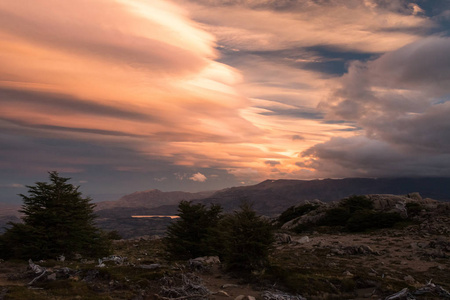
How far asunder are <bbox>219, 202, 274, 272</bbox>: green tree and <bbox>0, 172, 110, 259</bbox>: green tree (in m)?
18.4

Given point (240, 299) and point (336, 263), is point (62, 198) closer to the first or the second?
point (240, 299)

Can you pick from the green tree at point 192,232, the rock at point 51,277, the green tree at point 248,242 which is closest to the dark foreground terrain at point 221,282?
the rock at point 51,277

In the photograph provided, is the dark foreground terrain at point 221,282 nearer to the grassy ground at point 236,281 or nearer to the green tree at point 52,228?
the grassy ground at point 236,281

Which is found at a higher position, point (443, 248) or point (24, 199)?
point (24, 199)

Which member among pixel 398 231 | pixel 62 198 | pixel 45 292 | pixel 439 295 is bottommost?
pixel 398 231

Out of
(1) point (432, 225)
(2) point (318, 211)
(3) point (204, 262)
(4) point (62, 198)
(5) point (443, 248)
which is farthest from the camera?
(2) point (318, 211)

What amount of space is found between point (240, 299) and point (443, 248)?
31.1 m

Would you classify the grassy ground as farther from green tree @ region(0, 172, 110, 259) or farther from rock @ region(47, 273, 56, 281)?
green tree @ region(0, 172, 110, 259)

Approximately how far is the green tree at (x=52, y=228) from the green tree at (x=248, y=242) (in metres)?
18.4

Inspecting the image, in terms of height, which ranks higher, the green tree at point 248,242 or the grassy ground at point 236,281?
the green tree at point 248,242

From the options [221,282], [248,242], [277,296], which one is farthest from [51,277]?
[277,296]

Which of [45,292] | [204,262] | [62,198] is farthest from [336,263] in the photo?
[62,198]

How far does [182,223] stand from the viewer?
3141cm

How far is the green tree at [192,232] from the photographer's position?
2997 cm
